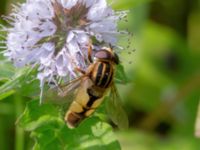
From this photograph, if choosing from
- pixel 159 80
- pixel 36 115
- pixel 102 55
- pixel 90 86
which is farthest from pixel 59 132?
pixel 159 80

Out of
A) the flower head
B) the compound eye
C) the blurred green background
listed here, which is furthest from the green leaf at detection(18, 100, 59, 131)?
the blurred green background

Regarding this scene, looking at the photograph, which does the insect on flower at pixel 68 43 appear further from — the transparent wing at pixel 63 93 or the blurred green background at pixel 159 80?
the blurred green background at pixel 159 80

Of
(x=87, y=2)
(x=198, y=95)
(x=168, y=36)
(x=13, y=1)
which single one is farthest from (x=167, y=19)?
(x=87, y=2)

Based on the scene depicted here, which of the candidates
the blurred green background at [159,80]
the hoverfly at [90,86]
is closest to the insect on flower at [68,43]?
the hoverfly at [90,86]

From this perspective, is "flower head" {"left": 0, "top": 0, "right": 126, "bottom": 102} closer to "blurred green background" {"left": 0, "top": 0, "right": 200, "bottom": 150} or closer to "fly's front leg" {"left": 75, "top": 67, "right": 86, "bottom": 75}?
"fly's front leg" {"left": 75, "top": 67, "right": 86, "bottom": 75}

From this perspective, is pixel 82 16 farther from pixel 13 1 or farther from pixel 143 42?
pixel 143 42

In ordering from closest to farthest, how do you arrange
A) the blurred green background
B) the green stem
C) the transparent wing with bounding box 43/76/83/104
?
1. the transparent wing with bounding box 43/76/83/104
2. the green stem
3. the blurred green background

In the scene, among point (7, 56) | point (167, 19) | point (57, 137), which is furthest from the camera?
point (167, 19)
